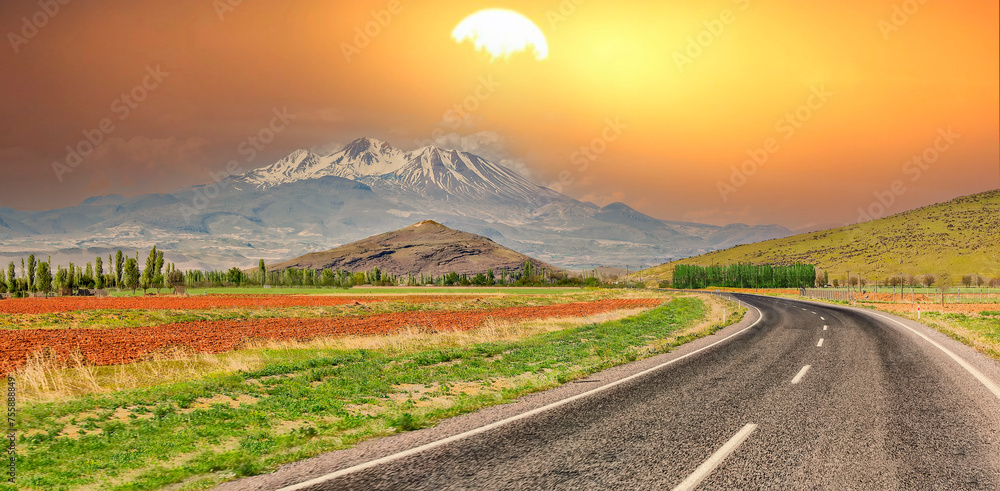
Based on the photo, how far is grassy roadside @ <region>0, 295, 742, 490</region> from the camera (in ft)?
23.2

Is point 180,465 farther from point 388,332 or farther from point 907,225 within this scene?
point 907,225

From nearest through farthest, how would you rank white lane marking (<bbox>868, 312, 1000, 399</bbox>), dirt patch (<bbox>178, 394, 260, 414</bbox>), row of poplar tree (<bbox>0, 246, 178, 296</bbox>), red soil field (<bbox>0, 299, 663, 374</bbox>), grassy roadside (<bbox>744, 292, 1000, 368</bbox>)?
1. white lane marking (<bbox>868, 312, 1000, 399</bbox>)
2. dirt patch (<bbox>178, 394, 260, 414</bbox>)
3. grassy roadside (<bbox>744, 292, 1000, 368</bbox>)
4. red soil field (<bbox>0, 299, 663, 374</bbox>)
5. row of poplar tree (<bbox>0, 246, 178, 296</bbox>)

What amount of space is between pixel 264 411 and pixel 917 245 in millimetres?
178137

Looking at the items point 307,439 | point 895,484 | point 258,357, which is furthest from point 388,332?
point 895,484

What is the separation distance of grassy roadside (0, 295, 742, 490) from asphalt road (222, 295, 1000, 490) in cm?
105

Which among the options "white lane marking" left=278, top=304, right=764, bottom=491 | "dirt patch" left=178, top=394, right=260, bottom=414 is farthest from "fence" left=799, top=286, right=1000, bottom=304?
"dirt patch" left=178, top=394, right=260, bottom=414

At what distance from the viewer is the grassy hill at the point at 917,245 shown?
123919mm

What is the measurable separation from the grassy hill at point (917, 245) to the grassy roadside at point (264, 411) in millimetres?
137574

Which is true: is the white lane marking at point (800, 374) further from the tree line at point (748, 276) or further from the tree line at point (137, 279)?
the tree line at point (748, 276)

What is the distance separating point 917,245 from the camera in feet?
462

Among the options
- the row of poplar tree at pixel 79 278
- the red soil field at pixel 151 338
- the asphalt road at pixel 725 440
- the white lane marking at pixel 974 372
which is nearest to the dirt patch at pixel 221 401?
the asphalt road at pixel 725 440

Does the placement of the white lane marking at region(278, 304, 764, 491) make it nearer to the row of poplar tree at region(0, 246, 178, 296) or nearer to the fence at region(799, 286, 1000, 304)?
the fence at region(799, 286, 1000, 304)

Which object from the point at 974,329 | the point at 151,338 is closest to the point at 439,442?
the point at 151,338

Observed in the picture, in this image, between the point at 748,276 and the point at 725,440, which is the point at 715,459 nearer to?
the point at 725,440
